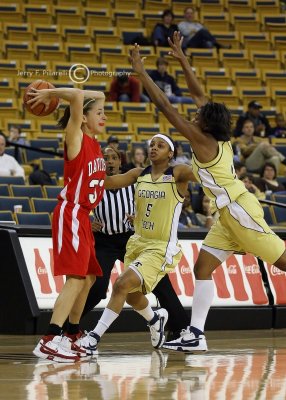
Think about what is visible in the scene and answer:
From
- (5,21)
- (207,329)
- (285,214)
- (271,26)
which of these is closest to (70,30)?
(5,21)

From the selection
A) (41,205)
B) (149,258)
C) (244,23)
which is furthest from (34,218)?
(244,23)

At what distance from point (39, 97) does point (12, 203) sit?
6.27 metres

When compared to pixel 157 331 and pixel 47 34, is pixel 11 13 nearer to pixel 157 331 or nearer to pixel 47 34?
pixel 47 34

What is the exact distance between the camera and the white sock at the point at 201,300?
Answer: 9.24 metres

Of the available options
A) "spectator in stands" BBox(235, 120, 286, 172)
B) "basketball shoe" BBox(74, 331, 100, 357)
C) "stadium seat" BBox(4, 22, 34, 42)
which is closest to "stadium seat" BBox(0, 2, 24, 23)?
"stadium seat" BBox(4, 22, 34, 42)

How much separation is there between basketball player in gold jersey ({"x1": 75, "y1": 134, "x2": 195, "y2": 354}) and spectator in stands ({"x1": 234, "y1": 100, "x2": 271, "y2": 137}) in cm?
1030

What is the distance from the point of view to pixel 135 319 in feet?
38.2

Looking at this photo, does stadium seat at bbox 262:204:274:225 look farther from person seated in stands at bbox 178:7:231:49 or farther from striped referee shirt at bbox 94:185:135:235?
person seated in stands at bbox 178:7:231:49

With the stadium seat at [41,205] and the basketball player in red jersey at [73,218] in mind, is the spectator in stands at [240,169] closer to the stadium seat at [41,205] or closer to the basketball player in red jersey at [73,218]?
the stadium seat at [41,205]

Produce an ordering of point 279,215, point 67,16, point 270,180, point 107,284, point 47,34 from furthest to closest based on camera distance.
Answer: point 67,16
point 47,34
point 270,180
point 279,215
point 107,284

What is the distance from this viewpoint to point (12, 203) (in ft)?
47.9

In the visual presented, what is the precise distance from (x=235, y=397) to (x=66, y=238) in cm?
250

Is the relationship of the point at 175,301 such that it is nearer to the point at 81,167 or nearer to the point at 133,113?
the point at 81,167

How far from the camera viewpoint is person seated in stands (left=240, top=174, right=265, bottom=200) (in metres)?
16.0
